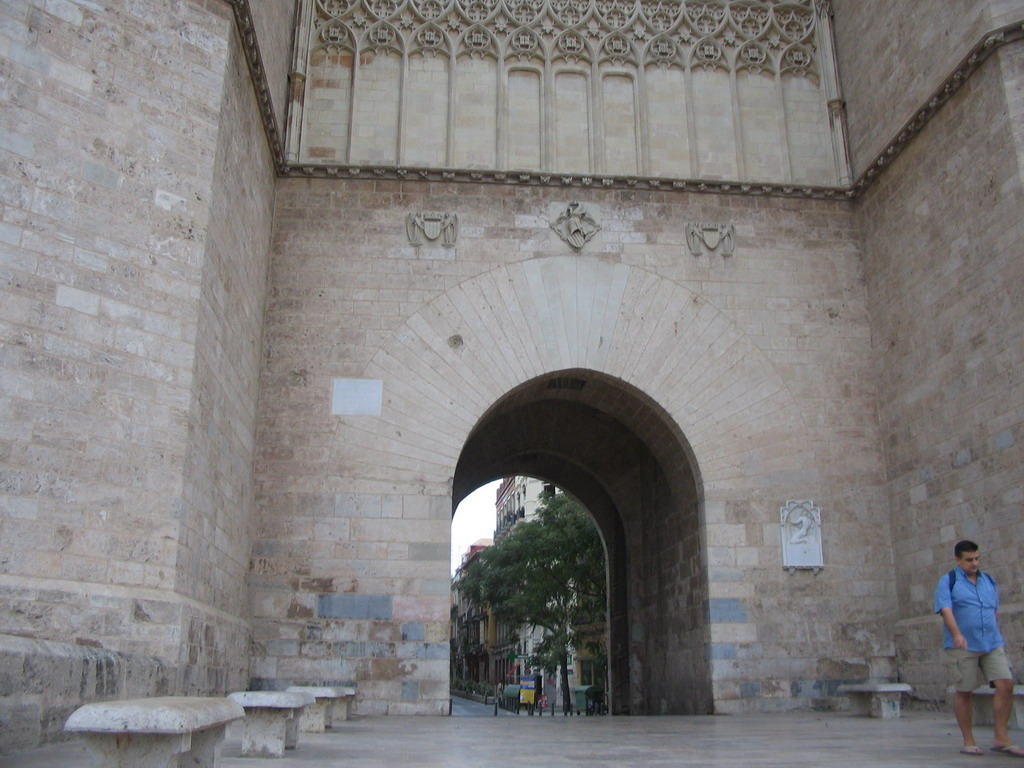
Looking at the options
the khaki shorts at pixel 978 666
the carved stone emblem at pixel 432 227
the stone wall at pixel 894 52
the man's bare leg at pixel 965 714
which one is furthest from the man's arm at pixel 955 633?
the carved stone emblem at pixel 432 227

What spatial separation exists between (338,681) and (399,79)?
7874 mm

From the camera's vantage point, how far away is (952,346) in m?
9.97

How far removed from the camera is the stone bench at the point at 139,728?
306 centimetres

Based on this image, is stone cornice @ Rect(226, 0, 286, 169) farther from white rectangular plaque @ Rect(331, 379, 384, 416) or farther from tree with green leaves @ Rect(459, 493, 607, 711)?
tree with green leaves @ Rect(459, 493, 607, 711)

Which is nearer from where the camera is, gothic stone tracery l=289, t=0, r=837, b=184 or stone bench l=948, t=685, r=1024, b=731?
stone bench l=948, t=685, r=1024, b=731

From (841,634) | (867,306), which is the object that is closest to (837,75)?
(867,306)

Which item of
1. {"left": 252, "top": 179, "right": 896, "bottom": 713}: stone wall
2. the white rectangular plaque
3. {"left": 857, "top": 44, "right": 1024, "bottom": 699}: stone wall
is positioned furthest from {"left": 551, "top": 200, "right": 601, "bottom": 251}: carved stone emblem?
{"left": 857, "top": 44, "right": 1024, "bottom": 699}: stone wall

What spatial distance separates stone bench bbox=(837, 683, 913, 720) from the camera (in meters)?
8.52

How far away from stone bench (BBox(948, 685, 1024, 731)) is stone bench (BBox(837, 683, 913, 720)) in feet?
2.75

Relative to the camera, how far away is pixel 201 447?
805 cm

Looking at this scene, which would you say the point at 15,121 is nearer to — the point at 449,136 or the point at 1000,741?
the point at 449,136

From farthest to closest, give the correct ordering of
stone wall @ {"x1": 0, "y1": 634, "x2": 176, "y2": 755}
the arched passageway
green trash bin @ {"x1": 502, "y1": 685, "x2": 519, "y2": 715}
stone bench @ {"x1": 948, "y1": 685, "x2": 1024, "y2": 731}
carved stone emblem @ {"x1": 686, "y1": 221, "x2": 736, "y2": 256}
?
green trash bin @ {"x1": 502, "y1": 685, "x2": 519, "y2": 715} < carved stone emblem @ {"x1": 686, "y1": 221, "x2": 736, "y2": 256} < the arched passageway < stone bench @ {"x1": 948, "y1": 685, "x2": 1024, "y2": 731} < stone wall @ {"x1": 0, "y1": 634, "x2": 176, "y2": 755}

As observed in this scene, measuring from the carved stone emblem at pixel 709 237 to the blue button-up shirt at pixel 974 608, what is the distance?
6752 mm

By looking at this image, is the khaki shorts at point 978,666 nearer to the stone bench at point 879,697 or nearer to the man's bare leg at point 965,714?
the man's bare leg at point 965,714
